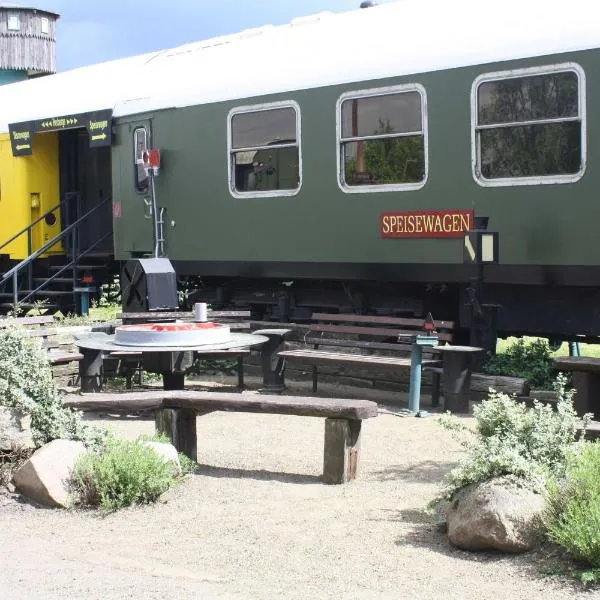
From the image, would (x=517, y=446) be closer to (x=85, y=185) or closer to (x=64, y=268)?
(x=64, y=268)

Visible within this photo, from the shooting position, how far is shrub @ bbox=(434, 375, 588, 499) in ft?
17.6

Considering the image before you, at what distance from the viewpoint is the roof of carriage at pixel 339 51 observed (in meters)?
9.67

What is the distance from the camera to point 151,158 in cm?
1309

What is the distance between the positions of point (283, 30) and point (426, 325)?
17.0 ft

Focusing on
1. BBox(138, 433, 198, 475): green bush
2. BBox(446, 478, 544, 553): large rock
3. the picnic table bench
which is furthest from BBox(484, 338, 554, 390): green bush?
BBox(446, 478, 544, 553): large rock

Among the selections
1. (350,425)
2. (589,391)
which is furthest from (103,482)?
(589,391)

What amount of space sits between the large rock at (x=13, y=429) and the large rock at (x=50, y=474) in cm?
33

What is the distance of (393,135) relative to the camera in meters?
10.6

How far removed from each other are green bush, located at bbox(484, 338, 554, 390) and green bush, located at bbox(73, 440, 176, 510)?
170 inches

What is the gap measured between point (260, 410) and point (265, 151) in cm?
555

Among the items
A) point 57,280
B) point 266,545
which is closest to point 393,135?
point 266,545

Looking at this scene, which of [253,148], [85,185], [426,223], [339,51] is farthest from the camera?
[85,185]

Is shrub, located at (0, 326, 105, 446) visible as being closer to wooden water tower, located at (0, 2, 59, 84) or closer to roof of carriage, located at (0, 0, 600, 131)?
roof of carriage, located at (0, 0, 600, 131)

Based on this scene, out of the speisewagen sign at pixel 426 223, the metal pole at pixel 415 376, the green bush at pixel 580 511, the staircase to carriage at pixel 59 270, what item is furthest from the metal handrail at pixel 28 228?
the green bush at pixel 580 511
